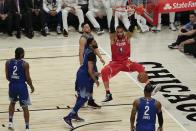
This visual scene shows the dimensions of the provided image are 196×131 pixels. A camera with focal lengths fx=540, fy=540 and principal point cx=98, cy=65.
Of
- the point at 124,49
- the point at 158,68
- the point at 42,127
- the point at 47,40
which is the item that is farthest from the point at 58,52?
the point at 42,127

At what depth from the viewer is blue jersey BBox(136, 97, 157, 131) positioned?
28.2ft

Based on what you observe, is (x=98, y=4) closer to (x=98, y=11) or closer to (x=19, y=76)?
(x=98, y=11)

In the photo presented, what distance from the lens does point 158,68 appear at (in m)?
14.6

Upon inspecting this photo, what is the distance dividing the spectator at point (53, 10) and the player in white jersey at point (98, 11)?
970mm

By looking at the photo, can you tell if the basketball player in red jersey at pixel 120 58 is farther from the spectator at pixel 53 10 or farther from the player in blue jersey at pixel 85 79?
the spectator at pixel 53 10

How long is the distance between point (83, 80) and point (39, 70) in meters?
4.05

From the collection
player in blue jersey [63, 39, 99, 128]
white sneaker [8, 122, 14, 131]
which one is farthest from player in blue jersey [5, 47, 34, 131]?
player in blue jersey [63, 39, 99, 128]

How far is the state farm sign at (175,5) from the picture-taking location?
1000 cm

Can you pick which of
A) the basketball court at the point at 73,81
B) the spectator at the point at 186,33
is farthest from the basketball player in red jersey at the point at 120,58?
the spectator at the point at 186,33

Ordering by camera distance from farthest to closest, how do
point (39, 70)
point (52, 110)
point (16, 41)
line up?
point (16, 41) < point (39, 70) < point (52, 110)

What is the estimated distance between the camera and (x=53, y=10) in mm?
17922

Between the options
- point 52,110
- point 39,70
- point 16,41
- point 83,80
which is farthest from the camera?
point 16,41

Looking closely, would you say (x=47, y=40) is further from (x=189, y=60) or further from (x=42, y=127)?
(x=42, y=127)

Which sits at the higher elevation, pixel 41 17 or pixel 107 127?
pixel 41 17
